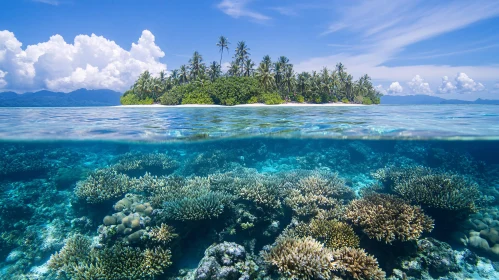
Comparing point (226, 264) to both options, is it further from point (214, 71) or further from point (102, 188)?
point (214, 71)

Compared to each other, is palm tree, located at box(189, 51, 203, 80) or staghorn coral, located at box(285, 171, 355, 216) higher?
palm tree, located at box(189, 51, 203, 80)

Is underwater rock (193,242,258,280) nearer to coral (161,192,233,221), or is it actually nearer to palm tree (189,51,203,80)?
coral (161,192,233,221)

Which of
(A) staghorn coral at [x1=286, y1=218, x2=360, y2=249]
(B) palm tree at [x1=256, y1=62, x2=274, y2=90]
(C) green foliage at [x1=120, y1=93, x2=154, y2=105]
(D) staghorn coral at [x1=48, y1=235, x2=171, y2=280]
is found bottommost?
(D) staghorn coral at [x1=48, y1=235, x2=171, y2=280]

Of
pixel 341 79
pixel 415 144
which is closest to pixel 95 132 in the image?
pixel 415 144

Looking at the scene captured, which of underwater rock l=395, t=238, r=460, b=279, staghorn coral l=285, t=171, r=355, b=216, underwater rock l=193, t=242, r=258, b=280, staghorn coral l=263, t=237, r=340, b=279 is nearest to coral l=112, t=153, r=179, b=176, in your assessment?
staghorn coral l=285, t=171, r=355, b=216

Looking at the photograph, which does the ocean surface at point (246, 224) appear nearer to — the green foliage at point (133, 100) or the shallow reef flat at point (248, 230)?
the shallow reef flat at point (248, 230)

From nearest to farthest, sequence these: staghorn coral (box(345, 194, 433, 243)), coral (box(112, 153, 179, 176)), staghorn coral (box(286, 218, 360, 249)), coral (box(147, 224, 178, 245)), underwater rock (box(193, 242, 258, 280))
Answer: underwater rock (box(193, 242, 258, 280))
staghorn coral (box(345, 194, 433, 243))
staghorn coral (box(286, 218, 360, 249))
coral (box(147, 224, 178, 245))
coral (box(112, 153, 179, 176))

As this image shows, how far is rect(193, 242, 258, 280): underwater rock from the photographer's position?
18.9ft

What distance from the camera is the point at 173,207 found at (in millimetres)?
7324

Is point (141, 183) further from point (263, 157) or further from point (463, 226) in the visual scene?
point (463, 226)

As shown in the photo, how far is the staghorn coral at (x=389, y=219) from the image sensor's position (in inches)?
250

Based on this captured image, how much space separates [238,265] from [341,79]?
69486mm

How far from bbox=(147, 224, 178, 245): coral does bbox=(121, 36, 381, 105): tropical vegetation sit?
138 feet

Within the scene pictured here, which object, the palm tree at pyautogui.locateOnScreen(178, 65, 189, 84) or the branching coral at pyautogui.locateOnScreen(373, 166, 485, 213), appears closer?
the branching coral at pyautogui.locateOnScreen(373, 166, 485, 213)
